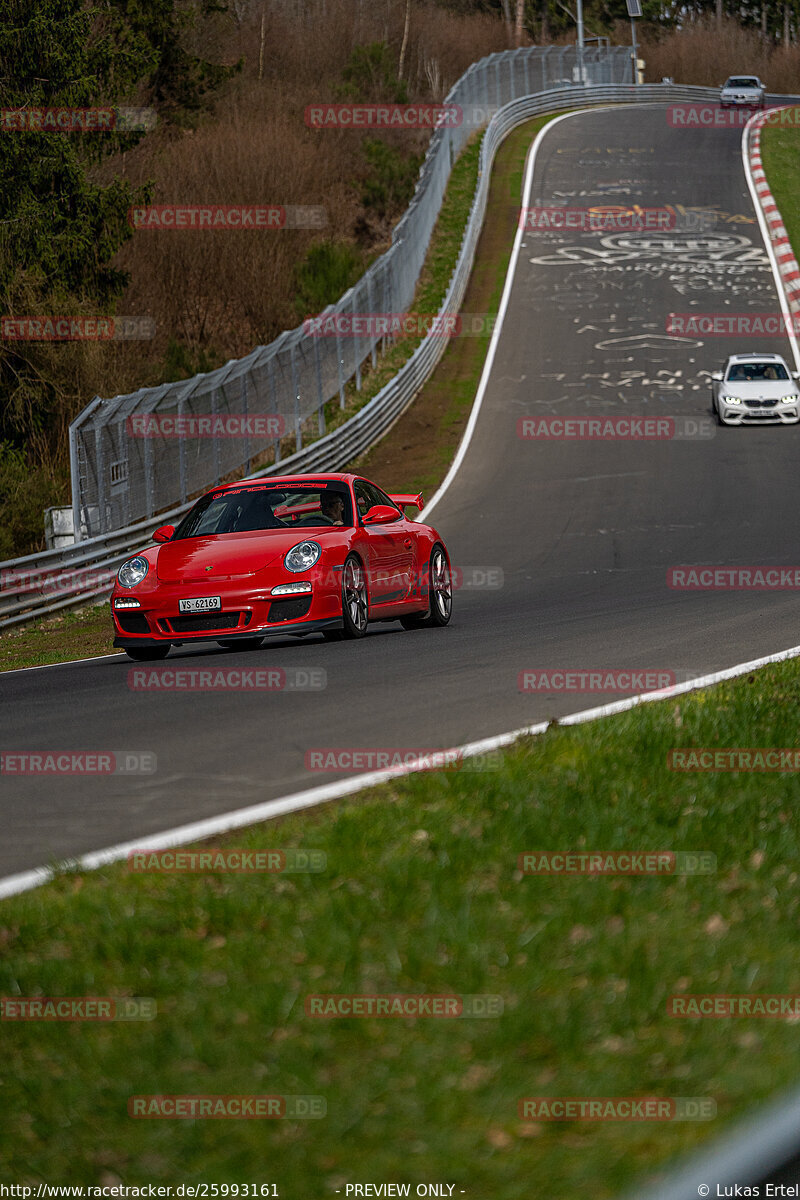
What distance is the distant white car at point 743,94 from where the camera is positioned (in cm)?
6969

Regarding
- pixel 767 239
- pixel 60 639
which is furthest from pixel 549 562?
pixel 767 239

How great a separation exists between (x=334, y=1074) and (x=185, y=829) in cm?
232

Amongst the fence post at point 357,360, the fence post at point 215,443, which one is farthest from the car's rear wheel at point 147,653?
the fence post at point 357,360

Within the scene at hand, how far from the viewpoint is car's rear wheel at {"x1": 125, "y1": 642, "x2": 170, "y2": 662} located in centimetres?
1240

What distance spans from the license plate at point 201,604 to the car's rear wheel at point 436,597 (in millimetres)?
2727

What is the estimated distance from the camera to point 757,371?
32312 millimetres

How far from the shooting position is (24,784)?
22.3 ft

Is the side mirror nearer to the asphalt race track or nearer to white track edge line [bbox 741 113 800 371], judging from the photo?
the asphalt race track

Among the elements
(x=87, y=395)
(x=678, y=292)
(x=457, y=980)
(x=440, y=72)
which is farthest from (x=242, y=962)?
(x=440, y=72)

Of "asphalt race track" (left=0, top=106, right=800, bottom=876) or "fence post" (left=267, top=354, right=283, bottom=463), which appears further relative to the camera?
"fence post" (left=267, top=354, right=283, bottom=463)

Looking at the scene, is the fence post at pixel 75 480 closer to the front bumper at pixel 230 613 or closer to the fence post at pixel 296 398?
the front bumper at pixel 230 613

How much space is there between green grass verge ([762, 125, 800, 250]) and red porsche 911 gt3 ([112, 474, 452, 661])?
119 ft

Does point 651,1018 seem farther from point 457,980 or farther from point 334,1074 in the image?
point 334,1074

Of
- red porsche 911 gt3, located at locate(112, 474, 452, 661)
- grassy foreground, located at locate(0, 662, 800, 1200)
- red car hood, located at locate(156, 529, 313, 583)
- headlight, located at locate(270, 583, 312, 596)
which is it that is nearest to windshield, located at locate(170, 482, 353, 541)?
red porsche 911 gt3, located at locate(112, 474, 452, 661)
